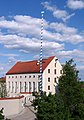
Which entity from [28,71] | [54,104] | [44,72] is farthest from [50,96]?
[28,71]

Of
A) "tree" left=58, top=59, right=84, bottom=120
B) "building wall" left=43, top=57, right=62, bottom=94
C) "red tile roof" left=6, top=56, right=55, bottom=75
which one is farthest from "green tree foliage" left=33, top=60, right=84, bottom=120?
"red tile roof" left=6, top=56, right=55, bottom=75

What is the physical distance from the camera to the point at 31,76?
7500 cm

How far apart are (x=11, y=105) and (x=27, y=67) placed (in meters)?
32.3

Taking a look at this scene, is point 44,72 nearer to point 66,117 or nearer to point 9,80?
point 9,80

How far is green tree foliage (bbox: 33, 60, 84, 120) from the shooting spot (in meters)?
20.4

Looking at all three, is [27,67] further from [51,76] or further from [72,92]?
[72,92]

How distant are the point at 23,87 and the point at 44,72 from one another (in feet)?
32.5

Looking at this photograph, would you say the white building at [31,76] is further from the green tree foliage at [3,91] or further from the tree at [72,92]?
the tree at [72,92]

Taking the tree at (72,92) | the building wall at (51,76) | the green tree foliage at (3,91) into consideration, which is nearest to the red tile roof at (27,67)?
the building wall at (51,76)

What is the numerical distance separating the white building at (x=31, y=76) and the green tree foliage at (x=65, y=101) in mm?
32606

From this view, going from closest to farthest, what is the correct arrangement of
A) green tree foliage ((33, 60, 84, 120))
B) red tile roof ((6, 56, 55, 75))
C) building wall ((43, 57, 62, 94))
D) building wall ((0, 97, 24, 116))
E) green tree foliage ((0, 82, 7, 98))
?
green tree foliage ((33, 60, 84, 120))
building wall ((0, 97, 24, 116))
building wall ((43, 57, 62, 94))
green tree foliage ((0, 82, 7, 98))
red tile roof ((6, 56, 55, 75))

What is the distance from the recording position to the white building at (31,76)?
7119 cm

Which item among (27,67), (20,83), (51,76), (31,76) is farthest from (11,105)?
(27,67)

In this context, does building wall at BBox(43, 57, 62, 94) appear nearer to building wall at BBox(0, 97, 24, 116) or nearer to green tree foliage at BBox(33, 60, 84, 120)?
building wall at BBox(0, 97, 24, 116)
